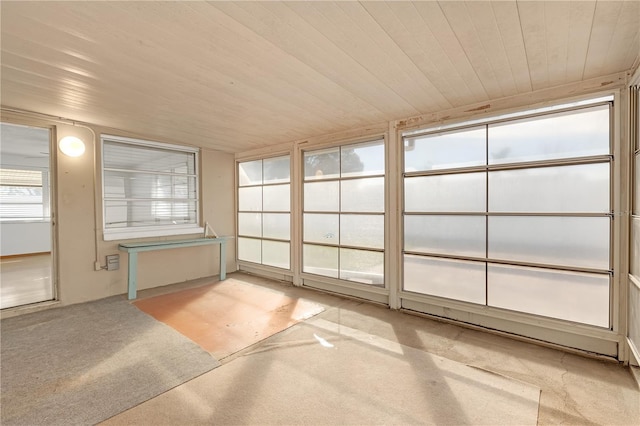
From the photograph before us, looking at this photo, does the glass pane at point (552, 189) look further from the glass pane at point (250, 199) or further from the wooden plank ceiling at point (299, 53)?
the glass pane at point (250, 199)

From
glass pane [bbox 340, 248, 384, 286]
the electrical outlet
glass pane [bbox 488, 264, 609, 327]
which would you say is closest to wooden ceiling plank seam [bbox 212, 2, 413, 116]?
glass pane [bbox 340, 248, 384, 286]

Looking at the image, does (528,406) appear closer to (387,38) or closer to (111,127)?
(387,38)

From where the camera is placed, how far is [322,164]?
4.62 metres

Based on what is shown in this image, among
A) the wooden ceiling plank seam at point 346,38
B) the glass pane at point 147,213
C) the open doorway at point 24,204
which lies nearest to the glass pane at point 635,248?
the wooden ceiling plank seam at point 346,38

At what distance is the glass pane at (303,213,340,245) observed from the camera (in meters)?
4.48

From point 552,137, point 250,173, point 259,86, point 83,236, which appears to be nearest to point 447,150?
point 552,137

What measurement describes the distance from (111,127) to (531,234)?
5.62 m

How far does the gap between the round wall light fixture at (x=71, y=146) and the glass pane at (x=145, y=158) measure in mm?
342

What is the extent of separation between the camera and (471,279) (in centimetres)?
320

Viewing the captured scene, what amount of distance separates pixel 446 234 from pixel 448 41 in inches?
84.3

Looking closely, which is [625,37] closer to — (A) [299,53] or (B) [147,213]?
(A) [299,53]

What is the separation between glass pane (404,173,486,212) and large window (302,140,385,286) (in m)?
0.45

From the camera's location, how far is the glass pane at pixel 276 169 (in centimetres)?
515

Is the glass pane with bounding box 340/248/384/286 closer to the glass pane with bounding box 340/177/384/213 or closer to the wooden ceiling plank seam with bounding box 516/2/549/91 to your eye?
the glass pane with bounding box 340/177/384/213
